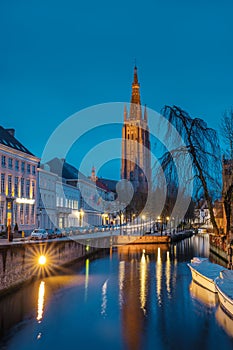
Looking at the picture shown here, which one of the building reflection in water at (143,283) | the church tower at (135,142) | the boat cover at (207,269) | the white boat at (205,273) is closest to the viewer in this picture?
the building reflection in water at (143,283)

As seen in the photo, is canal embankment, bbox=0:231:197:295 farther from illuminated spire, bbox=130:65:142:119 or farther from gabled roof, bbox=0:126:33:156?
illuminated spire, bbox=130:65:142:119

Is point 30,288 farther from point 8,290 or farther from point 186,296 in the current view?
point 186,296

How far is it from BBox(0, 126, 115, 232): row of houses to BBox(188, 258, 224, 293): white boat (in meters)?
19.3

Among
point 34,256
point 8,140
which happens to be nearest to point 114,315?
point 34,256

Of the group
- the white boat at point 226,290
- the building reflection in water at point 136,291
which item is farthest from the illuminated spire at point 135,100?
the white boat at point 226,290

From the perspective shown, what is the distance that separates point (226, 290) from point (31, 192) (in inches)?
1807

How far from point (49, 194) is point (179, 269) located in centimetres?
4078

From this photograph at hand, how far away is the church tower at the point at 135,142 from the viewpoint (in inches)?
5546

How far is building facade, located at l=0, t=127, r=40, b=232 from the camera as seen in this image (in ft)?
172

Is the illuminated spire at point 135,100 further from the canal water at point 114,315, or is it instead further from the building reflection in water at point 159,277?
the canal water at point 114,315

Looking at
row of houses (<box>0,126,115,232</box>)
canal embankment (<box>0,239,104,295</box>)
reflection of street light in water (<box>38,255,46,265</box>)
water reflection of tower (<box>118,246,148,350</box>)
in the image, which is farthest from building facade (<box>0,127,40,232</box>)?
reflection of street light in water (<box>38,255,46,265</box>)

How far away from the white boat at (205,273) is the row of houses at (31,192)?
19295 mm

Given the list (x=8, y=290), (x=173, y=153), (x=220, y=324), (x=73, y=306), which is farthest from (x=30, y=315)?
(x=173, y=153)

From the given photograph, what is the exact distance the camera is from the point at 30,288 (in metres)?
23.4
